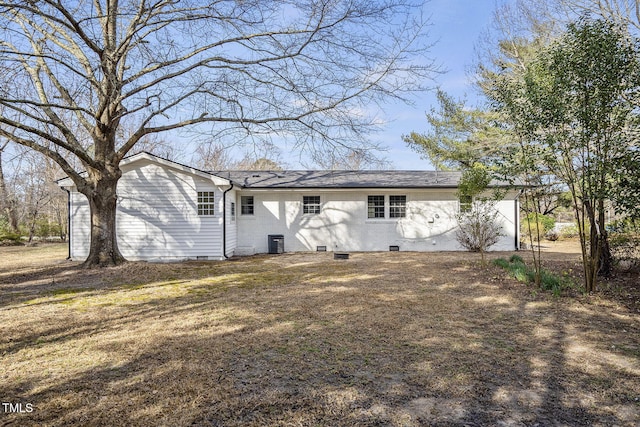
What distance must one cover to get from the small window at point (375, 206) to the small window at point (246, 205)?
466 centimetres

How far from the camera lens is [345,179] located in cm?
1566

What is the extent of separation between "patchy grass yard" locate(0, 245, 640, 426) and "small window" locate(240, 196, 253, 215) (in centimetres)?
746

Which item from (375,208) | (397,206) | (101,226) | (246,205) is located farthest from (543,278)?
(246,205)

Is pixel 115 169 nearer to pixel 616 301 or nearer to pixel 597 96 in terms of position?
pixel 597 96

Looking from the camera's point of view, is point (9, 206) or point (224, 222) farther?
point (9, 206)

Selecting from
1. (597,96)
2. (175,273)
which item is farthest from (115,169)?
(597,96)

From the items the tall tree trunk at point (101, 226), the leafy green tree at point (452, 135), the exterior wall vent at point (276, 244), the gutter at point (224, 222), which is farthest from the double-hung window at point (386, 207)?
the tall tree trunk at point (101, 226)

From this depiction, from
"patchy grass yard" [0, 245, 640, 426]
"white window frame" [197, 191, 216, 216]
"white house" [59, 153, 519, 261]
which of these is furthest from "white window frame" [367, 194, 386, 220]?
"patchy grass yard" [0, 245, 640, 426]

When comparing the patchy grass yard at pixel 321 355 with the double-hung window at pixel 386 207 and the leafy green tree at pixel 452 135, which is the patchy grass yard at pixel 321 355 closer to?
the double-hung window at pixel 386 207

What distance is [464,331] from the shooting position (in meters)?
4.65

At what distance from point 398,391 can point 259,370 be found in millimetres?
1269

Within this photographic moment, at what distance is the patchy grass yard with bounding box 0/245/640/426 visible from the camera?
9.05 ft

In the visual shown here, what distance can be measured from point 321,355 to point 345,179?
12.2m

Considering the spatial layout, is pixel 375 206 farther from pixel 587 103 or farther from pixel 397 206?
pixel 587 103
